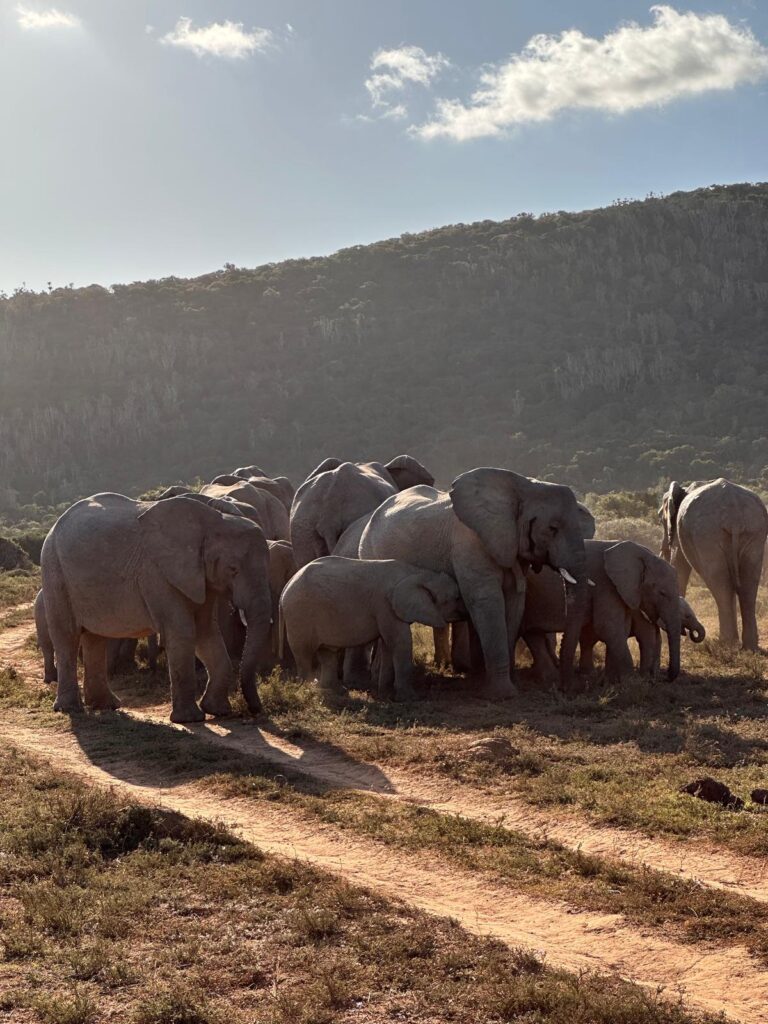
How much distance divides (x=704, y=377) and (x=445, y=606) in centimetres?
5722

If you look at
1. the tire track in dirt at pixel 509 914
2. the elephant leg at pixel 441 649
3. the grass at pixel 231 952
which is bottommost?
the elephant leg at pixel 441 649

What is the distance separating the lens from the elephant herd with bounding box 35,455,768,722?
46.3 feet

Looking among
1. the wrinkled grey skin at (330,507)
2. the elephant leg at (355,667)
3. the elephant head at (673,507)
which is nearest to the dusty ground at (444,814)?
the elephant leg at (355,667)

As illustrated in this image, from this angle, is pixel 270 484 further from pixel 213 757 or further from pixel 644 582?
pixel 213 757

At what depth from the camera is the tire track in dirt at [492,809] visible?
7984 mm

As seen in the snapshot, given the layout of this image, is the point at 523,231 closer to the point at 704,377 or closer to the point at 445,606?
the point at 704,377

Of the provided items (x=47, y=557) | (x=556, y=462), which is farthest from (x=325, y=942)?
(x=556, y=462)

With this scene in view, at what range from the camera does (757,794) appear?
9.29 m

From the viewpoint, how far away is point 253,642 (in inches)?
543

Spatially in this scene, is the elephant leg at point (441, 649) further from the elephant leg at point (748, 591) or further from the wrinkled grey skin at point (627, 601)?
the elephant leg at point (748, 591)

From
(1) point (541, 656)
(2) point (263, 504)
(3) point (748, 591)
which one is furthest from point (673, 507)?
(2) point (263, 504)

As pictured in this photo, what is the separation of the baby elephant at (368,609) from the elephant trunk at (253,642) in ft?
5.03

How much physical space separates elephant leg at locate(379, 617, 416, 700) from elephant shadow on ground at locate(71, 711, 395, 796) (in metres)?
1.96

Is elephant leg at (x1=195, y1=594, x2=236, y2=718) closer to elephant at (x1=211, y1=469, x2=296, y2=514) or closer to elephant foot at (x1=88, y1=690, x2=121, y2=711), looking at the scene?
elephant foot at (x1=88, y1=690, x2=121, y2=711)
